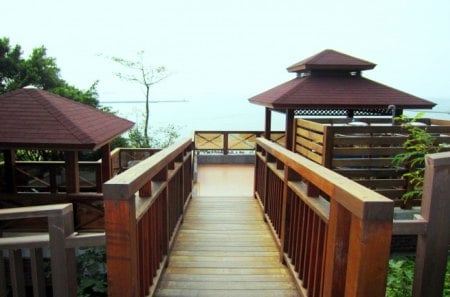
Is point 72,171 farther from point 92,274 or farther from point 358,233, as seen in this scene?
point 358,233

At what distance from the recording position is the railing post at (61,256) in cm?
156

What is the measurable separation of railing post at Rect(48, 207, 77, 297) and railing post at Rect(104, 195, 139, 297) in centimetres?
19

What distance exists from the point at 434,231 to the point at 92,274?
3.92 m

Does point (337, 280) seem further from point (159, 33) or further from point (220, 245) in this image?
point (159, 33)

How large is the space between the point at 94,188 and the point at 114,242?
643 centimetres

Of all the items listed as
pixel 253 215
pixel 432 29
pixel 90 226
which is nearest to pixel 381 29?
pixel 432 29

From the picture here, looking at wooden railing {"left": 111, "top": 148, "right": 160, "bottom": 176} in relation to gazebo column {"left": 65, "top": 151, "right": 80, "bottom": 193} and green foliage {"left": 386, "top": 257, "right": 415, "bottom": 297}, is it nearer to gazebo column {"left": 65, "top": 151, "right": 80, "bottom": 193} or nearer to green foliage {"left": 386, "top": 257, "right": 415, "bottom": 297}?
gazebo column {"left": 65, "top": 151, "right": 80, "bottom": 193}

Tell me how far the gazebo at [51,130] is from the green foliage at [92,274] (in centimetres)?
167

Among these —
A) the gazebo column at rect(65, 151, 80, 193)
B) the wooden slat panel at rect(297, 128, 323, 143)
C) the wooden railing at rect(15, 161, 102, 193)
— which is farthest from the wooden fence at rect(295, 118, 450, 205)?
the wooden railing at rect(15, 161, 102, 193)

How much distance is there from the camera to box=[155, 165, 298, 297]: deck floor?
2559mm

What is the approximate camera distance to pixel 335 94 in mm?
7473

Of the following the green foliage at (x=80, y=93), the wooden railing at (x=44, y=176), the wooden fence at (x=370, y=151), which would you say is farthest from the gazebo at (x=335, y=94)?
the green foliage at (x=80, y=93)

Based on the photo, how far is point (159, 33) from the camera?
20.6 meters

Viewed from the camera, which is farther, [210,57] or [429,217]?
[210,57]
